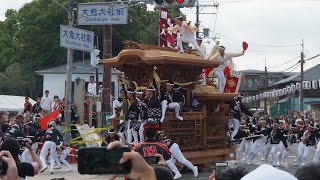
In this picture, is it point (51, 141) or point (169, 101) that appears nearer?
point (169, 101)

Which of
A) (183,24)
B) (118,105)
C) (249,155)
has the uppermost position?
(183,24)

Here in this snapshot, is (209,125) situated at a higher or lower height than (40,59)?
lower

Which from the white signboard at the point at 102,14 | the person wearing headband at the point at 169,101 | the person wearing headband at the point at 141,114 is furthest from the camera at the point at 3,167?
the white signboard at the point at 102,14

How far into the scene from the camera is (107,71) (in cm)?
2394

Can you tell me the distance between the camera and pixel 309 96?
2753 inches

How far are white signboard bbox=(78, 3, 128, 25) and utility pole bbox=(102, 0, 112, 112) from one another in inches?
93.6

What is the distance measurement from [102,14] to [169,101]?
451 centimetres

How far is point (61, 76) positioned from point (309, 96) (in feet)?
115

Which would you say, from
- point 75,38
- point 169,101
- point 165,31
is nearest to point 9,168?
point 169,101

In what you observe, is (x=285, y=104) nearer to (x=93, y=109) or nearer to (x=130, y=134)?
(x=93, y=109)

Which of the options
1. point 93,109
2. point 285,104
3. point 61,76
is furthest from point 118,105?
point 285,104

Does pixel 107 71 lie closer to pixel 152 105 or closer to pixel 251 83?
pixel 152 105

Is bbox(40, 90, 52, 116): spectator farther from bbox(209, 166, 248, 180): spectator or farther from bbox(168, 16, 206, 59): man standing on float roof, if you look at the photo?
bbox(209, 166, 248, 180): spectator

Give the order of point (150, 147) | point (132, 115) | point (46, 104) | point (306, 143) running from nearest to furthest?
point (150, 147)
point (132, 115)
point (306, 143)
point (46, 104)
